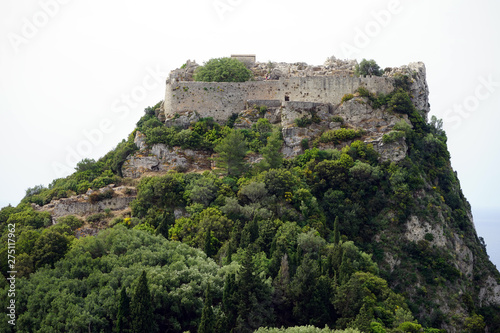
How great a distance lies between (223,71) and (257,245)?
30345 millimetres

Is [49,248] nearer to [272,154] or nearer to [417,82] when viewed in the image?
[272,154]

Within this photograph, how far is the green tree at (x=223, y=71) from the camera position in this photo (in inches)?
2980

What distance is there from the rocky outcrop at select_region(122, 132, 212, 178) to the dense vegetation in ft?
3.06

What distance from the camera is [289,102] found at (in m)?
70.8

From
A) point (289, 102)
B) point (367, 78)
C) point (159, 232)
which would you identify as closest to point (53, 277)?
point (159, 232)

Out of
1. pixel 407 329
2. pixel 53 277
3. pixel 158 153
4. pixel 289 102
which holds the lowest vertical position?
pixel 407 329

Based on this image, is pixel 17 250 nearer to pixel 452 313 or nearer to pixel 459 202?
pixel 452 313

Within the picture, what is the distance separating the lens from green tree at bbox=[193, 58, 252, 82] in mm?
75688

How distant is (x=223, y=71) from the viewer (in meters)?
76.0

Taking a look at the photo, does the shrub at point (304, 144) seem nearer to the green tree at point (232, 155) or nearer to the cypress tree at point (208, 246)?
the green tree at point (232, 155)

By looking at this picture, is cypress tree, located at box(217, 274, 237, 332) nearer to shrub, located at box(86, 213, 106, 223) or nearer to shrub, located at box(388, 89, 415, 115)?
shrub, located at box(86, 213, 106, 223)

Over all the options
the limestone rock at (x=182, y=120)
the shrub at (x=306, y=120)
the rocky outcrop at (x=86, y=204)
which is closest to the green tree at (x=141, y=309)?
the rocky outcrop at (x=86, y=204)

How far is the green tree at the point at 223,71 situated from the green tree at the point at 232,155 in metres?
13.1

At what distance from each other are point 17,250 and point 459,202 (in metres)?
45.8
